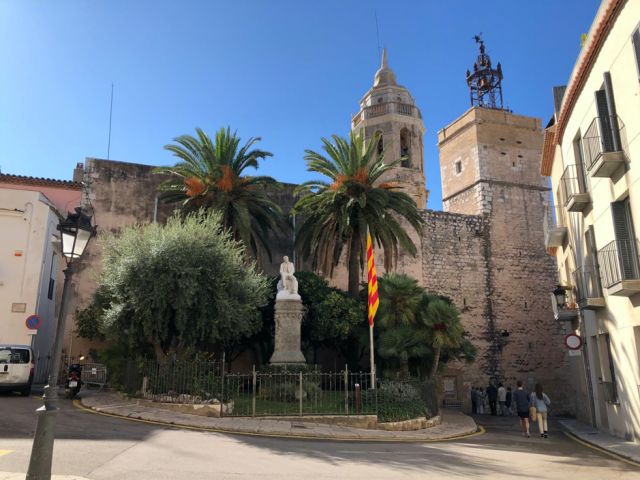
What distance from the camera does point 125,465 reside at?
23.6ft

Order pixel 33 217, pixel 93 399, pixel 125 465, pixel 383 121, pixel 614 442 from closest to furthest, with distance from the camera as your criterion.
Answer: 1. pixel 125 465
2. pixel 614 442
3. pixel 93 399
4. pixel 33 217
5. pixel 383 121

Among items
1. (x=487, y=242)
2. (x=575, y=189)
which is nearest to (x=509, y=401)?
(x=487, y=242)

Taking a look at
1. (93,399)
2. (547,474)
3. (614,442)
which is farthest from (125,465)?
(614,442)

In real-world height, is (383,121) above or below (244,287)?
above

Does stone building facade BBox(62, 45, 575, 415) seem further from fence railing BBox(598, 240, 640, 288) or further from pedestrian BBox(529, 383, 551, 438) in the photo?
fence railing BBox(598, 240, 640, 288)

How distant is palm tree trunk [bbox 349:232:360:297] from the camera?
70.3ft

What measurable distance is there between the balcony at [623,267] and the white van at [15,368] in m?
16.0

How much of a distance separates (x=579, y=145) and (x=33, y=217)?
66.4 ft

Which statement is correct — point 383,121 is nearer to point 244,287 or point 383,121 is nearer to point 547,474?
point 244,287

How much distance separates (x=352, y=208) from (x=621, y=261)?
11160 mm

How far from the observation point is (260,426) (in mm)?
11414

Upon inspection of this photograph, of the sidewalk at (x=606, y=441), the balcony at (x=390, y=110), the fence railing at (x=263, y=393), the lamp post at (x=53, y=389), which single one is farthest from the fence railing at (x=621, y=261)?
the balcony at (x=390, y=110)

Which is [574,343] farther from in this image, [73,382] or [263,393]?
[73,382]

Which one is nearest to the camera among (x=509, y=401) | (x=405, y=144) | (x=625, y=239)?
(x=625, y=239)
